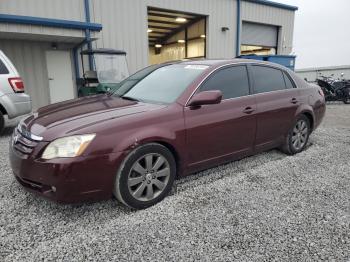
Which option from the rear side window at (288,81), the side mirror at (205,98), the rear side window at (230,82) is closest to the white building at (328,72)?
the rear side window at (288,81)

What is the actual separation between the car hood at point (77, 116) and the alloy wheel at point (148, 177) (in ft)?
1.59

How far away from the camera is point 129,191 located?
2.58m

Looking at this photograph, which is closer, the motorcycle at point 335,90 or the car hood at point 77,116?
the car hood at point 77,116

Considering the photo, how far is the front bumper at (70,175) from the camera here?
2277mm

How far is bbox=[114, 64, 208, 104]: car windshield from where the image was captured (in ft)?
10.2

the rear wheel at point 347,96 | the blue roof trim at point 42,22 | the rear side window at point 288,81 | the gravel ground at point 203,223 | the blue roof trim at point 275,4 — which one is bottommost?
the gravel ground at point 203,223

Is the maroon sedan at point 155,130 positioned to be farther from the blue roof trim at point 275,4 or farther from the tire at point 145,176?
the blue roof trim at point 275,4

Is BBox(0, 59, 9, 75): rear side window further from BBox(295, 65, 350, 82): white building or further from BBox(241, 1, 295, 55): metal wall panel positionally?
BBox(295, 65, 350, 82): white building

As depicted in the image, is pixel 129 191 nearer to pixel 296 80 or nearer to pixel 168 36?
pixel 296 80

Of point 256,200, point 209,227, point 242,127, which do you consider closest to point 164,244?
point 209,227

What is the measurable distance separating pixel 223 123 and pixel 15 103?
4.37 metres

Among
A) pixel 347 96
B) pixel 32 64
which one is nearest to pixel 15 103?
pixel 32 64

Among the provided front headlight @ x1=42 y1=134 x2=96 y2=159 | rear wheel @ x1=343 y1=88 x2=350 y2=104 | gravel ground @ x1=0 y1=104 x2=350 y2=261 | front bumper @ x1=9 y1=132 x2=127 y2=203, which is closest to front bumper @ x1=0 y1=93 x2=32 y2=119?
gravel ground @ x1=0 y1=104 x2=350 y2=261

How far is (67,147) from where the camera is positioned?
2326 mm
